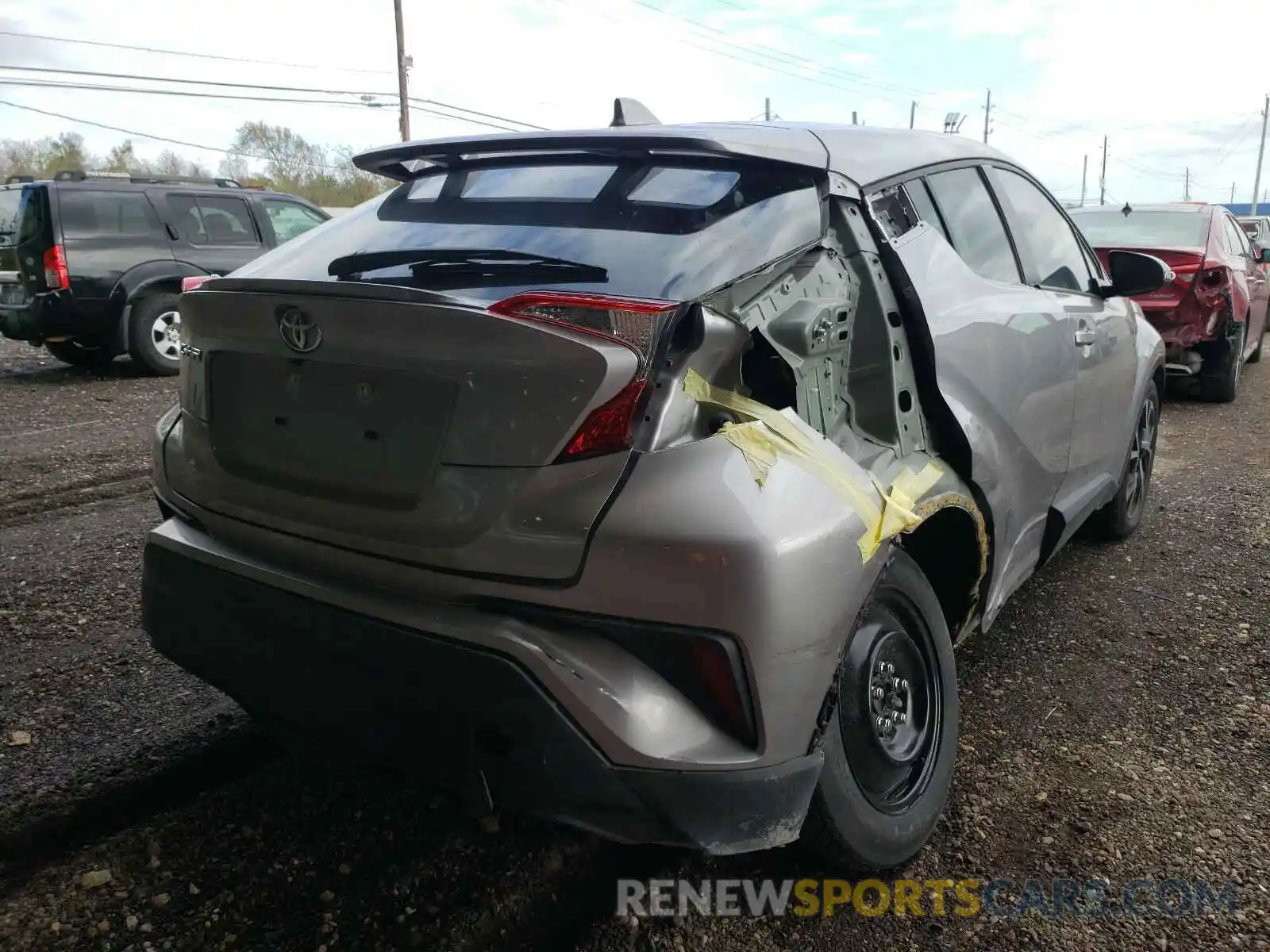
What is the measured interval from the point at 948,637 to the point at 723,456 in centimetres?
102

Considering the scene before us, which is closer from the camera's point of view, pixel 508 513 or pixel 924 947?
pixel 508 513

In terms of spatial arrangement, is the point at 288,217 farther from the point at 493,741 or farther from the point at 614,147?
the point at 493,741

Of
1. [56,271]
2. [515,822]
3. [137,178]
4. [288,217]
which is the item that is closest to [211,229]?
[137,178]

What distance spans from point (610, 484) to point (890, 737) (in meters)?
1.03

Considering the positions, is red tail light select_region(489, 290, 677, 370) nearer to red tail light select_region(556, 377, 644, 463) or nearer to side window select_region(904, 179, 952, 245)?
red tail light select_region(556, 377, 644, 463)

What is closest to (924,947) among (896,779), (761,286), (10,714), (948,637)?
(896,779)

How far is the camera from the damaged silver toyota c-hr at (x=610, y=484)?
1.73 m

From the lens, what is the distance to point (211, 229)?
10250 millimetres

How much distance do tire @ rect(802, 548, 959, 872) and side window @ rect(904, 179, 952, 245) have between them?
0.97 meters

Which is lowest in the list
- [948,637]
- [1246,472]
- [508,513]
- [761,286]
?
[1246,472]

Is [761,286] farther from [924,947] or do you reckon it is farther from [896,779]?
[924,947]

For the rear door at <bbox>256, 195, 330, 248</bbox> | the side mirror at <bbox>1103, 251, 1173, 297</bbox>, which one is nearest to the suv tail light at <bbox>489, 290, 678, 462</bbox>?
the side mirror at <bbox>1103, 251, 1173, 297</bbox>

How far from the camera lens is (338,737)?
1977 mm

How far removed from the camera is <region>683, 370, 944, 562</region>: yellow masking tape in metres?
1.82
